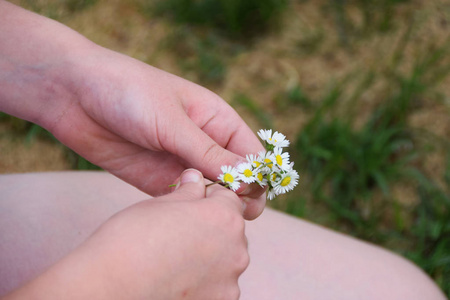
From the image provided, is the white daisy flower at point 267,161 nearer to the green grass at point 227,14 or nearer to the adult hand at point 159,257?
the adult hand at point 159,257

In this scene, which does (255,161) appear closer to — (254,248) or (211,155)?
(211,155)

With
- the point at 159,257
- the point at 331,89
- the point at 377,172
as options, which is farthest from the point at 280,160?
the point at 331,89

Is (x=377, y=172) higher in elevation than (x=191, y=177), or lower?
higher

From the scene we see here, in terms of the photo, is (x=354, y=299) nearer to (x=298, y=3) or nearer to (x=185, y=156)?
(x=185, y=156)

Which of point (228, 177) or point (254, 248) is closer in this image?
point (228, 177)

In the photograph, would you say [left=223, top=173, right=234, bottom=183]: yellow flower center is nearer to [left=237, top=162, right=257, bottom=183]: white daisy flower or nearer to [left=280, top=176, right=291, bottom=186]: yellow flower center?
[left=237, top=162, right=257, bottom=183]: white daisy flower

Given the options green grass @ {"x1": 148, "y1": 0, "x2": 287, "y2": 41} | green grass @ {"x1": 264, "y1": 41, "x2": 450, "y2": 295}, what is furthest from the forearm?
green grass @ {"x1": 148, "y1": 0, "x2": 287, "y2": 41}

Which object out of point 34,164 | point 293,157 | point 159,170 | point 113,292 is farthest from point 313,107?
point 113,292
